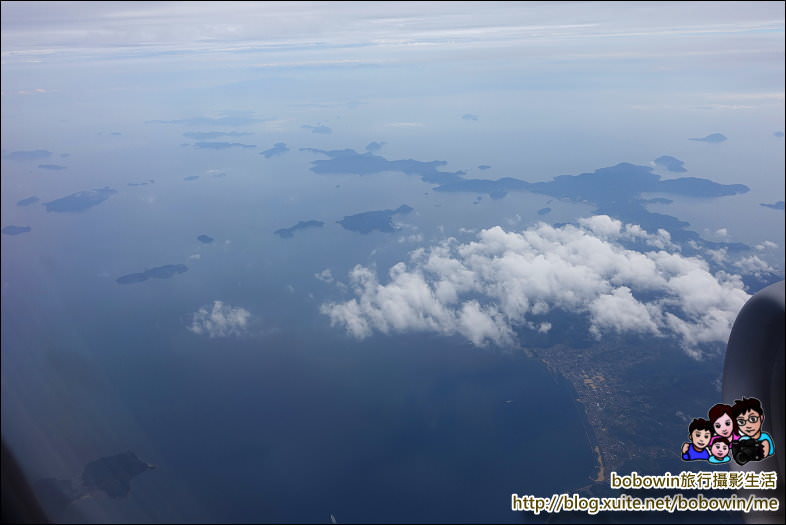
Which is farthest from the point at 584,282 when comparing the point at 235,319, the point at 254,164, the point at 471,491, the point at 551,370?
the point at 254,164

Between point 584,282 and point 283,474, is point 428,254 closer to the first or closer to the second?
point 584,282

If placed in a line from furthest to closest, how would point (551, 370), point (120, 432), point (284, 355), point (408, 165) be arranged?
point (408, 165), point (551, 370), point (284, 355), point (120, 432)

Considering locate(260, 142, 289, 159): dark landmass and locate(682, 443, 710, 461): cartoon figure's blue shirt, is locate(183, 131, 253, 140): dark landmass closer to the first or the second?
locate(260, 142, 289, 159): dark landmass

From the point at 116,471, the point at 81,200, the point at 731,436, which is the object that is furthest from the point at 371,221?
the point at 731,436

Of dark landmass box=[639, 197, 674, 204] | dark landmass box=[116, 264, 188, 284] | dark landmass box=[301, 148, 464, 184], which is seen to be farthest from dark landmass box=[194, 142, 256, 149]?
dark landmass box=[639, 197, 674, 204]

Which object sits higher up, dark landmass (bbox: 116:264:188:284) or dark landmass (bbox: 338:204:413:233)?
dark landmass (bbox: 338:204:413:233)

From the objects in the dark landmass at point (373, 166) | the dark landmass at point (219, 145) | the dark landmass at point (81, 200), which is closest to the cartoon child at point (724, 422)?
the dark landmass at point (81, 200)
